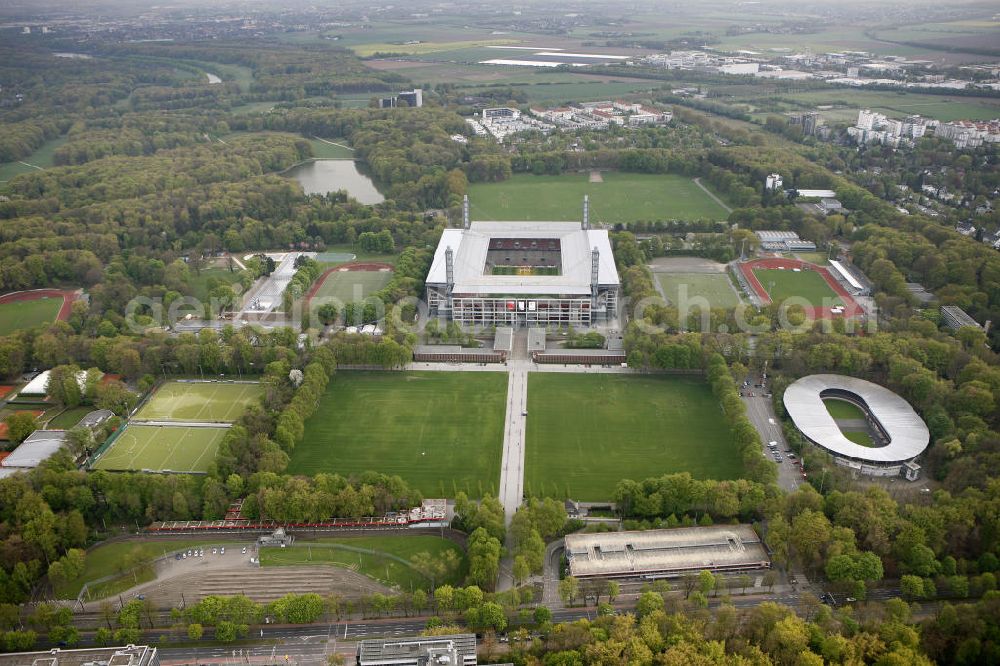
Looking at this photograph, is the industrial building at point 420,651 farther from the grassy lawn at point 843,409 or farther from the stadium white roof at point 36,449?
the grassy lawn at point 843,409

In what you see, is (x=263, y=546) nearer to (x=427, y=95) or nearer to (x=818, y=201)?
(x=818, y=201)

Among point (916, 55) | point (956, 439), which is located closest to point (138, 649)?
point (956, 439)

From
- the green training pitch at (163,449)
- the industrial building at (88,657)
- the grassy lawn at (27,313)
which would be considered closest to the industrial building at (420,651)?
the industrial building at (88,657)

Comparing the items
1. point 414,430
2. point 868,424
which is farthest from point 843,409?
point 414,430

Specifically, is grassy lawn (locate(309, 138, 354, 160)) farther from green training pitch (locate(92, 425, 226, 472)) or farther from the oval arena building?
the oval arena building

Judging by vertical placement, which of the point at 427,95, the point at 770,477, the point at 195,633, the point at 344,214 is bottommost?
the point at 195,633
